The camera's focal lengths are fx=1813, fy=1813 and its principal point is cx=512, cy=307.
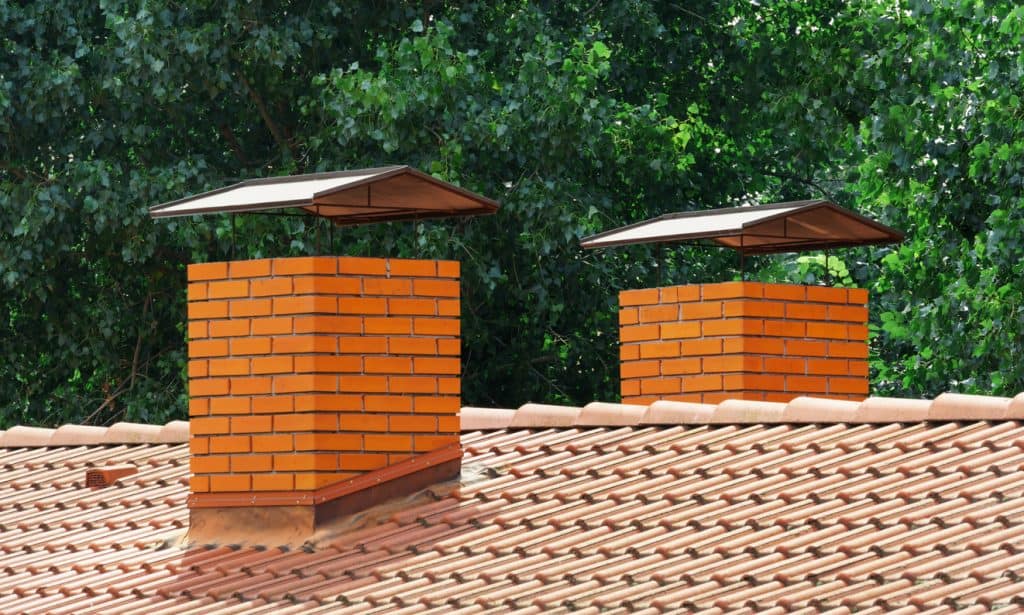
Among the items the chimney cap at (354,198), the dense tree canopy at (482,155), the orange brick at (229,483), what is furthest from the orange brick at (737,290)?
the dense tree canopy at (482,155)

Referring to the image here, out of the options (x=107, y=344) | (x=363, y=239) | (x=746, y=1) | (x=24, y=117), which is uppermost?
(x=746, y=1)

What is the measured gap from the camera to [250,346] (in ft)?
25.5

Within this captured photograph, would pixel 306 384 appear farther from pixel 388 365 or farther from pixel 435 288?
pixel 435 288

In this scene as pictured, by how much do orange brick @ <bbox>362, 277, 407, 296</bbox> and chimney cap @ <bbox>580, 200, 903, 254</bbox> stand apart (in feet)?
7.74

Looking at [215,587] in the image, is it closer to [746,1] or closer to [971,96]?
[971,96]

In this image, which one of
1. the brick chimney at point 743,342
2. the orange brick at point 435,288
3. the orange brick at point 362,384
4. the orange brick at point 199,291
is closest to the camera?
the orange brick at point 362,384

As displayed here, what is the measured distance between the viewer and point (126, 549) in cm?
798

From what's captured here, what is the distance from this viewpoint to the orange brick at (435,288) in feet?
25.7

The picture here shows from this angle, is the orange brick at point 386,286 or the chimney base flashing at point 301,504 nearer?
the chimney base flashing at point 301,504

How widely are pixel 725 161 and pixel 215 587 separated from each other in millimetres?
14525

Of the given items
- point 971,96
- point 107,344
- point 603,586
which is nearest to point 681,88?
point 971,96

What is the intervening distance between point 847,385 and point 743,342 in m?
0.80

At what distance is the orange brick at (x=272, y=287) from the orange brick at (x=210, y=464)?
0.72m

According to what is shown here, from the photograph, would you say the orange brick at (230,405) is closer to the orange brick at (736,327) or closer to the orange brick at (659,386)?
the orange brick at (659,386)
